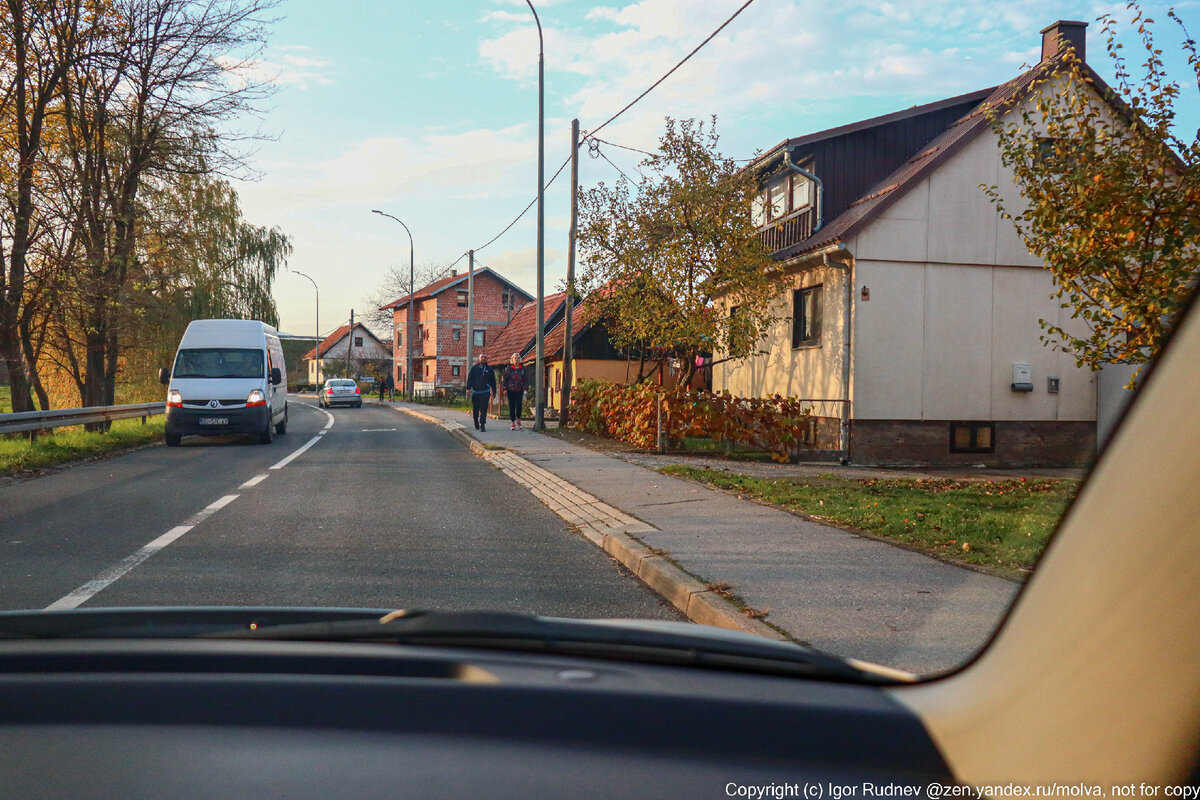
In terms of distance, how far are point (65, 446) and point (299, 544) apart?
1079cm

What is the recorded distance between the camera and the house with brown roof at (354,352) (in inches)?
3484

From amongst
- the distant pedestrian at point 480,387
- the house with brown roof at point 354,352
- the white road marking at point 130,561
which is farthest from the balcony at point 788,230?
the house with brown roof at point 354,352

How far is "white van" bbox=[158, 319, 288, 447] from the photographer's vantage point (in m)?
18.3

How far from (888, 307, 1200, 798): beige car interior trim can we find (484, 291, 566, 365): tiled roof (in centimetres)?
4003

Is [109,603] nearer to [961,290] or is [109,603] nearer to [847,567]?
[847,567]

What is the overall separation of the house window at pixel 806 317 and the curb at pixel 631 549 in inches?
268

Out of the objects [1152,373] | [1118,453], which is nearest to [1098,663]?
[1118,453]

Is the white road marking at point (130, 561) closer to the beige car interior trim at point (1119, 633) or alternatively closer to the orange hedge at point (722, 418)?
the beige car interior trim at point (1119, 633)

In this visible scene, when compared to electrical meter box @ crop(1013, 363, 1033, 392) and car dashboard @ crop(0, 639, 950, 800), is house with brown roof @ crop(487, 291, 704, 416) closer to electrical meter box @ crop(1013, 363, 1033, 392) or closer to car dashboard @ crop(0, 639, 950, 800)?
electrical meter box @ crop(1013, 363, 1033, 392)

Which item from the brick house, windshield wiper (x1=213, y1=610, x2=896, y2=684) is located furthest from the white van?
the brick house

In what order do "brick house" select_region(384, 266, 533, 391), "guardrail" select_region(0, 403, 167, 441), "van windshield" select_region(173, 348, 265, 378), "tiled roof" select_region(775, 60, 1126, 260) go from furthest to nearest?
"brick house" select_region(384, 266, 533, 391)
"van windshield" select_region(173, 348, 265, 378)
"tiled roof" select_region(775, 60, 1126, 260)
"guardrail" select_region(0, 403, 167, 441)

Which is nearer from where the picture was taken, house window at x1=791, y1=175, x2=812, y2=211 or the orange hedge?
the orange hedge

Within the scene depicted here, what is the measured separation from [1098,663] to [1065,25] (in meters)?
15.0

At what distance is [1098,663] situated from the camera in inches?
50.7
